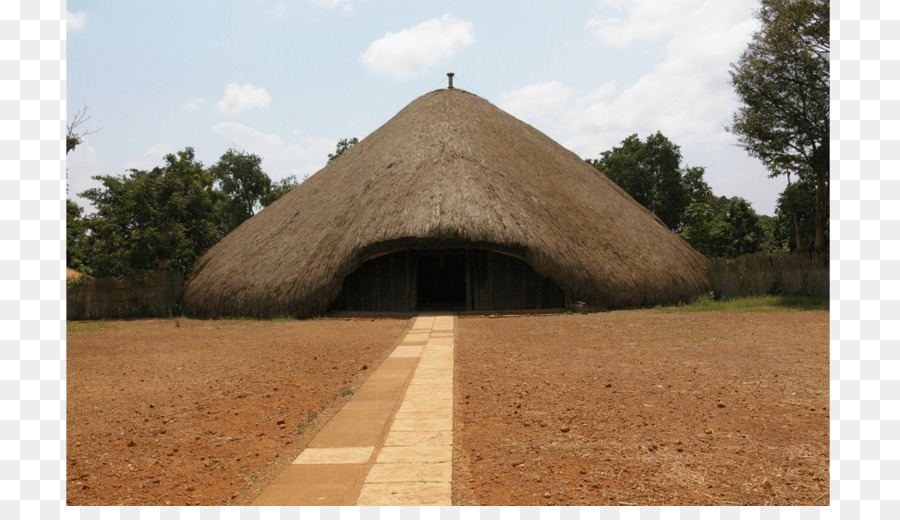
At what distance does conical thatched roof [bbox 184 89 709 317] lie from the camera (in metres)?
12.4

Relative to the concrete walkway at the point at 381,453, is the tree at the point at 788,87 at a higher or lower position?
higher

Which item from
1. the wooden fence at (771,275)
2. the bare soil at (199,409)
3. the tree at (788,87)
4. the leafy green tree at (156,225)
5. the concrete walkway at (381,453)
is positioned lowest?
the bare soil at (199,409)

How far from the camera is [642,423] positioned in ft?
12.5

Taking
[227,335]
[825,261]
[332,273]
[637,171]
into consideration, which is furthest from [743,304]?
[637,171]

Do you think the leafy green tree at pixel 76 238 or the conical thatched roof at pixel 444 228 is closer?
the conical thatched roof at pixel 444 228

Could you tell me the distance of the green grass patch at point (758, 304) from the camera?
1297 centimetres

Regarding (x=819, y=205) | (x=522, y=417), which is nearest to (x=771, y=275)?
(x=819, y=205)

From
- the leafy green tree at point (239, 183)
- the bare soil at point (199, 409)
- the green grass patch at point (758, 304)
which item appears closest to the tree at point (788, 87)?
the green grass patch at point (758, 304)

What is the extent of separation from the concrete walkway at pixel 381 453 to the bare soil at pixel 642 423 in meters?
0.14

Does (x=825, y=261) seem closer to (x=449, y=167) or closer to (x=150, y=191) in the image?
(x=449, y=167)

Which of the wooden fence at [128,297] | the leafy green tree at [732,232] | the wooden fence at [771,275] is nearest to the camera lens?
the wooden fence at [771,275]

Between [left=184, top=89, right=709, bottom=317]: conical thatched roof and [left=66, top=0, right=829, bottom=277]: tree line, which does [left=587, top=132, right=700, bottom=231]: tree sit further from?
[left=184, top=89, right=709, bottom=317]: conical thatched roof

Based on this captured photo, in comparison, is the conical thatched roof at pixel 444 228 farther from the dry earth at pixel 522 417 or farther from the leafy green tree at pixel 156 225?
the dry earth at pixel 522 417

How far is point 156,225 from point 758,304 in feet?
58.5
